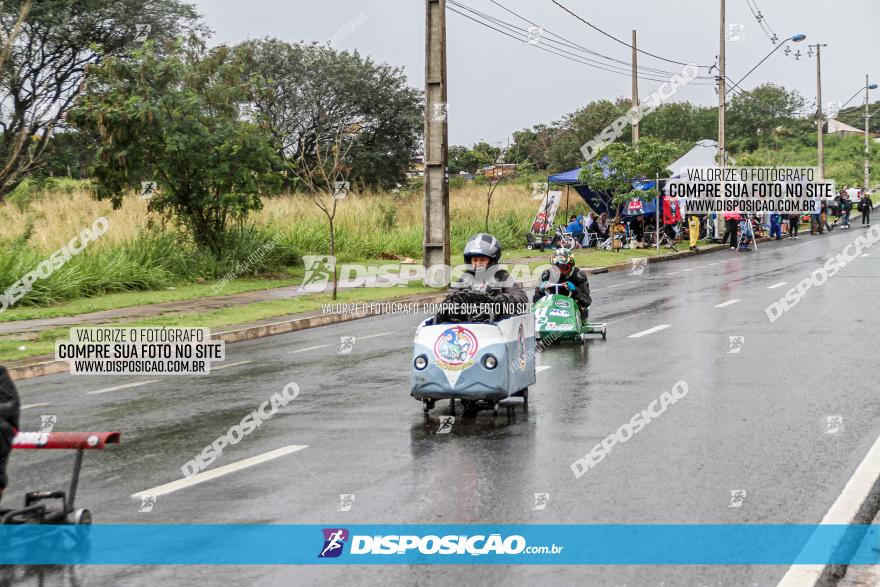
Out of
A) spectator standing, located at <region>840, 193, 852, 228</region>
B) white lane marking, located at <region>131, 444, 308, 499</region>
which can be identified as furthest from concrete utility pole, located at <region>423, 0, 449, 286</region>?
spectator standing, located at <region>840, 193, 852, 228</region>

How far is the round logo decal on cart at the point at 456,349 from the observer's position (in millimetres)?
9523

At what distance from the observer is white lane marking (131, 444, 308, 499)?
7.38 meters

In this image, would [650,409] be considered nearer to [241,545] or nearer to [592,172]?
[241,545]

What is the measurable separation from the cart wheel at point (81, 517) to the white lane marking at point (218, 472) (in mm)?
842

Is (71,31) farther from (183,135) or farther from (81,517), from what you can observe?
(81,517)

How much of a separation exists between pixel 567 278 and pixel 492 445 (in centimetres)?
708

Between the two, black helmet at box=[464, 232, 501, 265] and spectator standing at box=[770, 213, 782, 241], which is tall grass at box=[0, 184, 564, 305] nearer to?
black helmet at box=[464, 232, 501, 265]

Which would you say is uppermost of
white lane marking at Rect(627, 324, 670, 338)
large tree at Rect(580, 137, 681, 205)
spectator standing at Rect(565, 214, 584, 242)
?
large tree at Rect(580, 137, 681, 205)

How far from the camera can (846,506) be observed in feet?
21.7

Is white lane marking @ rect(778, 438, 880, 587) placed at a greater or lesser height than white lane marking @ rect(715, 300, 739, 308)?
lesser

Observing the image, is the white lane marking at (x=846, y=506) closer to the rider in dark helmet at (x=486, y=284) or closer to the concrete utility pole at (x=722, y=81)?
the rider in dark helmet at (x=486, y=284)

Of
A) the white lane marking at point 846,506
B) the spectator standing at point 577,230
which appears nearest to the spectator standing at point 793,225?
the spectator standing at point 577,230

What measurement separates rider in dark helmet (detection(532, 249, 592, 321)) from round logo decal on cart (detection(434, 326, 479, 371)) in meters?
5.98

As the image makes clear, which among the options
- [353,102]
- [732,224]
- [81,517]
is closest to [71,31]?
[353,102]
